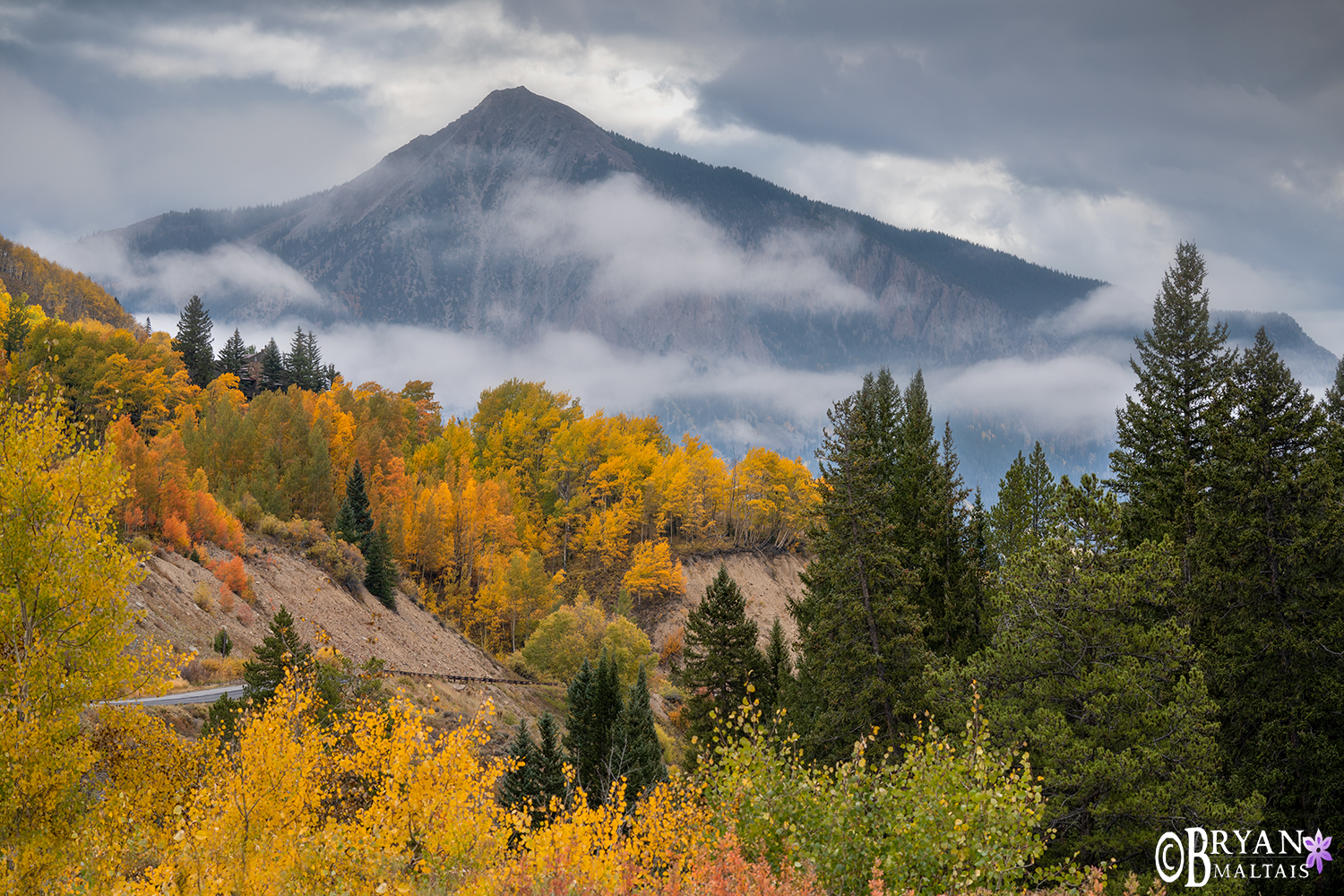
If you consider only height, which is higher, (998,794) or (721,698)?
(998,794)

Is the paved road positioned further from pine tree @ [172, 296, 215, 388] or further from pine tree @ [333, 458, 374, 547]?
pine tree @ [172, 296, 215, 388]

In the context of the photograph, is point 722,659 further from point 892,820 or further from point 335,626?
point 892,820

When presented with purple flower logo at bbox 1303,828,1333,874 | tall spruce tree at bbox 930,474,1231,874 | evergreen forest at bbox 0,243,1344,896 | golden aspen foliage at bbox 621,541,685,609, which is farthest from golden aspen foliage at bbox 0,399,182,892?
golden aspen foliage at bbox 621,541,685,609

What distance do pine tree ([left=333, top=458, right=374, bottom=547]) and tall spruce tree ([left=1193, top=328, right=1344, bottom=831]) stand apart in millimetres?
54182

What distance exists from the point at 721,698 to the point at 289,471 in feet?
148

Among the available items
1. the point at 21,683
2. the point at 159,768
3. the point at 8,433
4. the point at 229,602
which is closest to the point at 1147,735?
the point at 159,768

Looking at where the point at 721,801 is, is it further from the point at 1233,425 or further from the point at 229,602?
the point at 229,602

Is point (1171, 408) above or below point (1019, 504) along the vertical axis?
above

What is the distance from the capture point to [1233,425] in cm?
2359

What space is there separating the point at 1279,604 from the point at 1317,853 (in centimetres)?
603

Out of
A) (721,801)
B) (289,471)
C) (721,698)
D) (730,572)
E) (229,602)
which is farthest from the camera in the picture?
(730,572)

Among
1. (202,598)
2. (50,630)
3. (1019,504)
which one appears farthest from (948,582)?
(202,598)

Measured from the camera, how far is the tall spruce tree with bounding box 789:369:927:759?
1000 inches

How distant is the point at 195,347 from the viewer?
338 ft
